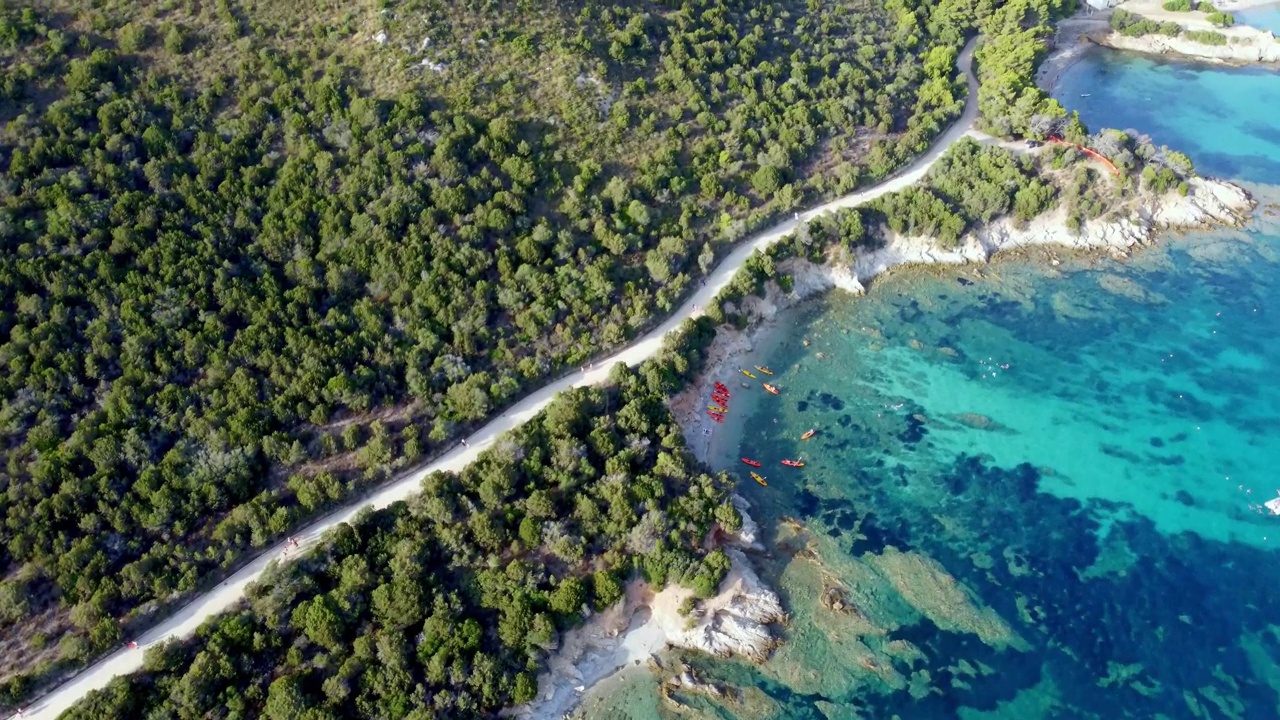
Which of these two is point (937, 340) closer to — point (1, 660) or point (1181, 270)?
point (1181, 270)

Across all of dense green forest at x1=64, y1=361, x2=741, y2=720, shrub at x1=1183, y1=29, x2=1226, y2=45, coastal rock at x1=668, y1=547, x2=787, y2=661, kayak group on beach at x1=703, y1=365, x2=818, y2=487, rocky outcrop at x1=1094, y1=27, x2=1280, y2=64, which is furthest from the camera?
shrub at x1=1183, y1=29, x2=1226, y2=45

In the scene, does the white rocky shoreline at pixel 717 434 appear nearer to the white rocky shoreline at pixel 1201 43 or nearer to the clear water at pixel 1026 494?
the clear water at pixel 1026 494

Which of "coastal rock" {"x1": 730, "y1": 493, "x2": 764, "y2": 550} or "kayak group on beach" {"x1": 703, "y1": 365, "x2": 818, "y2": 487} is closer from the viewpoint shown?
"coastal rock" {"x1": 730, "y1": 493, "x2": 764, "y2": 550}

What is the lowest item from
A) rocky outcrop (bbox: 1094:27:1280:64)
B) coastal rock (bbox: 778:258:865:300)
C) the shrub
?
coastal rock (bbox: 778:258:865:300)

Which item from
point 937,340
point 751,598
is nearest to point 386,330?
point 751,598

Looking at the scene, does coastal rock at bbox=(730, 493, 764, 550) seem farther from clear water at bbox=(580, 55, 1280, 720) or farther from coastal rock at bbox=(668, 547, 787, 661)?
coastal rock at bbox=(668, 547, 787, 661)

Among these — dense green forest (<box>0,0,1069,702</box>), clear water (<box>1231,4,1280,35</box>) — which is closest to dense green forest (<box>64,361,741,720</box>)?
dense green forest (<box>0,0,1069,702</box>)

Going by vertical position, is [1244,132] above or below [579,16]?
below
